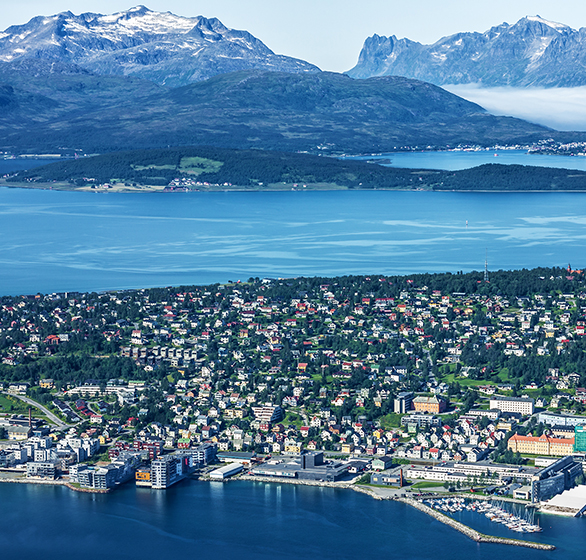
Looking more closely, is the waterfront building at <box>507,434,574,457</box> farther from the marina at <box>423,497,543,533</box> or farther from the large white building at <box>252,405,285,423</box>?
the large white building at <box>252,405,285,423</box>

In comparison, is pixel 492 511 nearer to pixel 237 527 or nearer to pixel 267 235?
pixel 237 527

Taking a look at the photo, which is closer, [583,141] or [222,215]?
[222,215]

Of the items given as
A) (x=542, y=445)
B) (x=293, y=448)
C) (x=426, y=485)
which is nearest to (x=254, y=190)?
(x=293, y=448)

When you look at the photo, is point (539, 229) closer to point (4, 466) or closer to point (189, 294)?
point (189, 294)

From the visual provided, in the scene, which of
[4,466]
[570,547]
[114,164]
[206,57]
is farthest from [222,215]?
[206,57]

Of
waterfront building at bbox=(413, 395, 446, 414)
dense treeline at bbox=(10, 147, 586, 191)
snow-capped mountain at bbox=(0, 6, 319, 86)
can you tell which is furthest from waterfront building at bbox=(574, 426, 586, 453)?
snow-capped mountain at bbox=(0, 6, 319, 86)

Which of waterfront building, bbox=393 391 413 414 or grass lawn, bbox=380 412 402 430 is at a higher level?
waterfront building, bbox=393 391 413 414

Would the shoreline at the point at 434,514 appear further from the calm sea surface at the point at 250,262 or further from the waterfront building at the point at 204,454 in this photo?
the waterfront building at the point at 204,454
